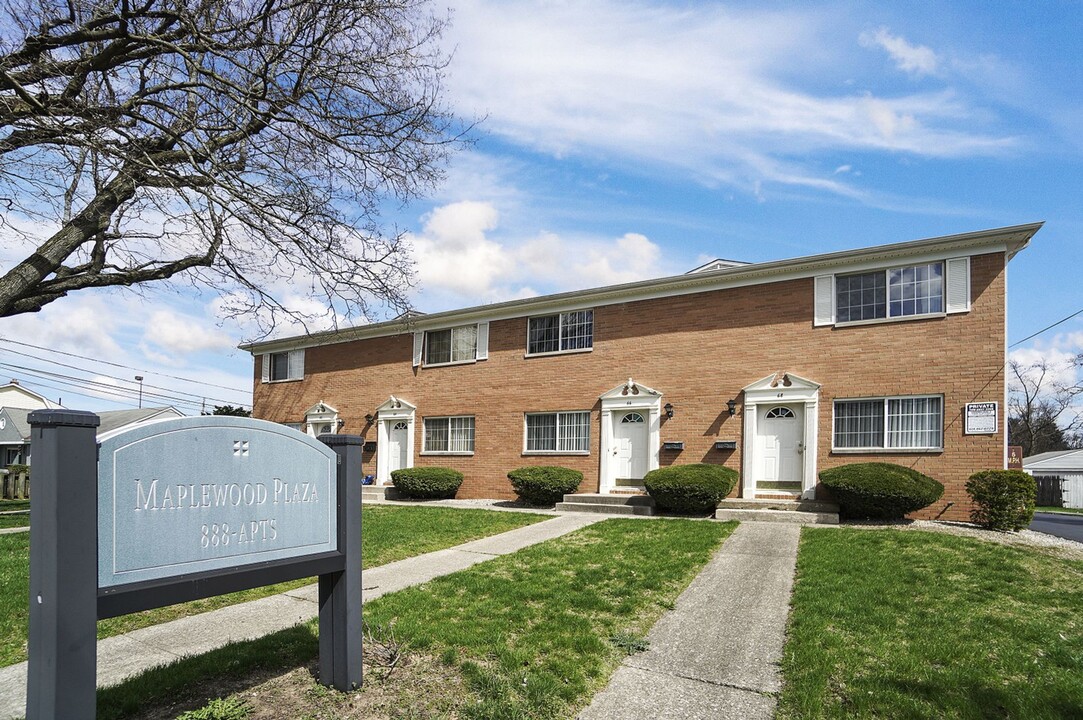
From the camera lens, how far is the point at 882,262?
47.0 ft

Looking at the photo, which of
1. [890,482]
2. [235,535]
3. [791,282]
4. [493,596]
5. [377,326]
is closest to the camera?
[235,535]

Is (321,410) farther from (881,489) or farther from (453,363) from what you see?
(881,489)

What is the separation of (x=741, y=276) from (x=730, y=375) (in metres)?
2.41

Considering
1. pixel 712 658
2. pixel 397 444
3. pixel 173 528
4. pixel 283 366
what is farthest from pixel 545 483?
pixel 283 366

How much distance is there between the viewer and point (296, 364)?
25.5 meters

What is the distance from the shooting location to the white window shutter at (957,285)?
44.4ft

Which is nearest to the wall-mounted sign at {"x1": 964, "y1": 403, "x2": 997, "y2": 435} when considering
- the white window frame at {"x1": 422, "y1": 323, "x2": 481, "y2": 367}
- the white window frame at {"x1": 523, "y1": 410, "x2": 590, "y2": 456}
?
the white window frame at {"x1": 523, "y1": 410, "x2": 590, "y2": 456}

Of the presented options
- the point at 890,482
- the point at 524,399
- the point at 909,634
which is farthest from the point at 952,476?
the point at 524,399

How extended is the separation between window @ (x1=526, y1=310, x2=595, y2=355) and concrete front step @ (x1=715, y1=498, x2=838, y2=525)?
6.08 m

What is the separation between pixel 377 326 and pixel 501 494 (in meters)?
7.42

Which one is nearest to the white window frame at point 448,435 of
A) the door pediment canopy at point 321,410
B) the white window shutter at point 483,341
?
the white window shutter at point 483,341

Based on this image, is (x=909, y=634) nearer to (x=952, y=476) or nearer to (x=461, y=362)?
(x=952, y=476)

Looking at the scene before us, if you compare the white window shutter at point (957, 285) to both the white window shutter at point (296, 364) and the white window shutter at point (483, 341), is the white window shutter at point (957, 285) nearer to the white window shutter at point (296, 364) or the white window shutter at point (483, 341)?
the white window shutter at point (483, 341)

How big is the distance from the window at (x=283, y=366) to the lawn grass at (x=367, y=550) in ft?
35.4
